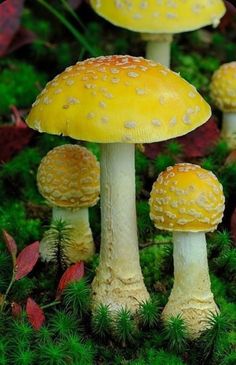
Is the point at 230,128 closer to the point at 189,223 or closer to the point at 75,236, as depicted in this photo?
the point at 75,236

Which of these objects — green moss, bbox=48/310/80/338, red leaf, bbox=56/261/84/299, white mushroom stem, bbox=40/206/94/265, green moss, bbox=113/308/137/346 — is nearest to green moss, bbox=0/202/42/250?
white mushroom stem, bbox=40/206/94/265

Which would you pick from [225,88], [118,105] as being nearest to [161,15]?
[225,88]

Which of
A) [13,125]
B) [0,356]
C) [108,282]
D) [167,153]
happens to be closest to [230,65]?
[167,153]

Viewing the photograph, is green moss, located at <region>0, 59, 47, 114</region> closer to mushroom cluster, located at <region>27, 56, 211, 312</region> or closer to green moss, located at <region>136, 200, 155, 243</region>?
green moss, located at <region>136, 200, 155, 243</region>

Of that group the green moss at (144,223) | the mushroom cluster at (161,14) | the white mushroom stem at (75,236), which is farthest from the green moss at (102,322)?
the mushroom cluster at (161,14)

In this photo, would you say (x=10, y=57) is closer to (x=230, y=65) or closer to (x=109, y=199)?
(x=230, y=65)
